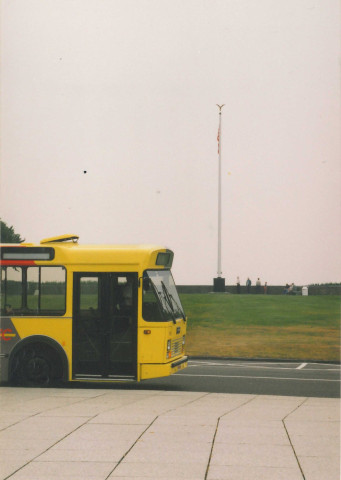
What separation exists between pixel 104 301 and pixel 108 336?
65 centimetres

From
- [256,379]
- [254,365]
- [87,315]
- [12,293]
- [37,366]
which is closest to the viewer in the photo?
[87,315]

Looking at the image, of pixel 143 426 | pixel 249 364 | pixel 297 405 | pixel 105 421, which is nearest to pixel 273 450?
pixel 143 426

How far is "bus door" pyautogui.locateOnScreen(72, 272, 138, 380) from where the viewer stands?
15.0 meters

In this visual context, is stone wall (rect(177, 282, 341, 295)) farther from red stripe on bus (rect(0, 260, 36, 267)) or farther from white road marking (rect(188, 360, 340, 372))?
red stripe on bus (rect(0, 260, 36, 267))

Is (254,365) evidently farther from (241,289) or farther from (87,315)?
(241,289)

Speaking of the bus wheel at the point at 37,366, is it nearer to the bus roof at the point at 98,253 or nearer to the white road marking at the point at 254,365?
the bus roof at the point at 98,253

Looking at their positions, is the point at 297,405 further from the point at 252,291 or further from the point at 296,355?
the point at 252,291

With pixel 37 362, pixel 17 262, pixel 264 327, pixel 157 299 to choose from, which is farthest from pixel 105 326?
pixel 264 327

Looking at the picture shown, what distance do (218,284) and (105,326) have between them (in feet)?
149

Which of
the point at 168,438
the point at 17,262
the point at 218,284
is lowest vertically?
the point at 218,284

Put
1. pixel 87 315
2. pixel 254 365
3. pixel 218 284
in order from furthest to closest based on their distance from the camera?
pixel 218 284
pixel 254 365
pixel 87 315

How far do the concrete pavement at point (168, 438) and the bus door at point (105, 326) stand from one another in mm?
2198

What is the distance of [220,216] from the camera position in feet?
206

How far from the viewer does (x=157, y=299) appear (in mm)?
15078
